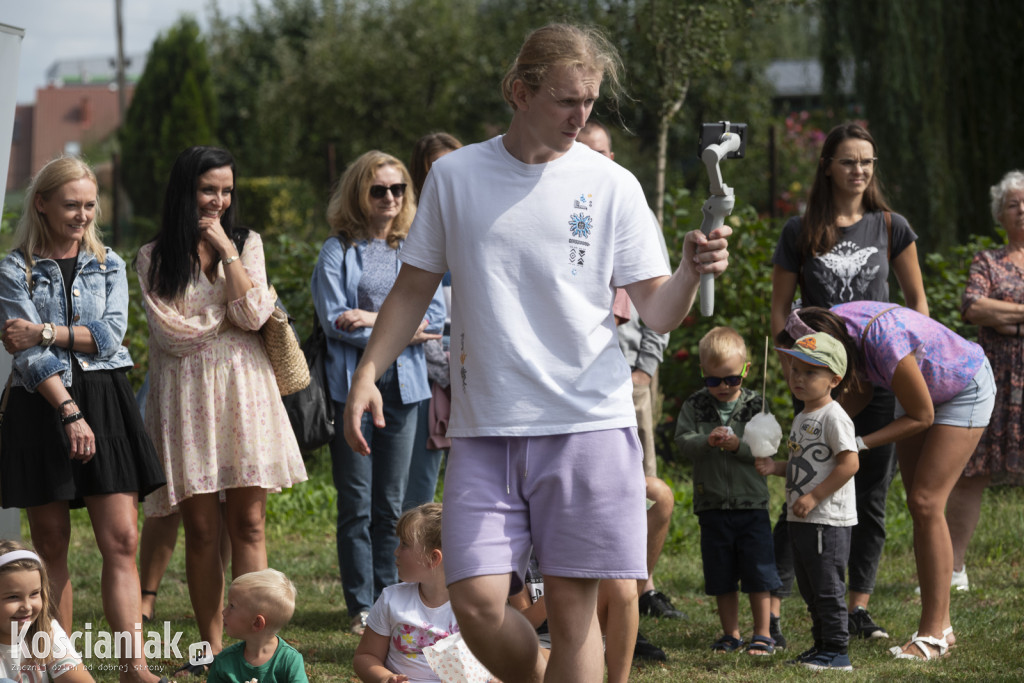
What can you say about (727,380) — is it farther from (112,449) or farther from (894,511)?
(894,511)

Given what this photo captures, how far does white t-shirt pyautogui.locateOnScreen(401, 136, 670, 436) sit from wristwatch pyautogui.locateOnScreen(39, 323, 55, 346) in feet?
5.62

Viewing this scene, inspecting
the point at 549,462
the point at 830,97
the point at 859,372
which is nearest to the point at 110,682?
the point at 549,462

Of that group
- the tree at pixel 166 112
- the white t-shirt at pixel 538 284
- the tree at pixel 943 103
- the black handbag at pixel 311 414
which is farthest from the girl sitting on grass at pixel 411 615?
the tree at pixel 166 112

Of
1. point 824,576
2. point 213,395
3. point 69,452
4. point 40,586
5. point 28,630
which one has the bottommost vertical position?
point 824,576

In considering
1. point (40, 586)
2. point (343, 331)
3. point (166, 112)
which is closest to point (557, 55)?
point (40, 586)

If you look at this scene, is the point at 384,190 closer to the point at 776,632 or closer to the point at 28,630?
the point at 28,630

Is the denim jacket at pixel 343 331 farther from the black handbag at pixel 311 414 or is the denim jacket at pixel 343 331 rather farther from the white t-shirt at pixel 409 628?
the white t-shirt at pixel 409 628

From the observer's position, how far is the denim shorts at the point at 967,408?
15.4 ft

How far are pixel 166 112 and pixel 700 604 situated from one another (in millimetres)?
30535

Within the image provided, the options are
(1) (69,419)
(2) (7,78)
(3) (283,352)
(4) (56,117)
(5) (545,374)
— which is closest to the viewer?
(5) (545,374)

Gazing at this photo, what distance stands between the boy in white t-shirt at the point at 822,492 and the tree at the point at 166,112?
30.3 metres

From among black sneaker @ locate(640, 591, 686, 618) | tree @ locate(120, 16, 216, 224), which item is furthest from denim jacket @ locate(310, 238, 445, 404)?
tree @ locate(120, 16, 216, 224)

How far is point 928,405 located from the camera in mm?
4559

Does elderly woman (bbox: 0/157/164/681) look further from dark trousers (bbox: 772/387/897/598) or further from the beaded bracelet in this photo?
dark trousers (bbox: 772/387/897/598)
